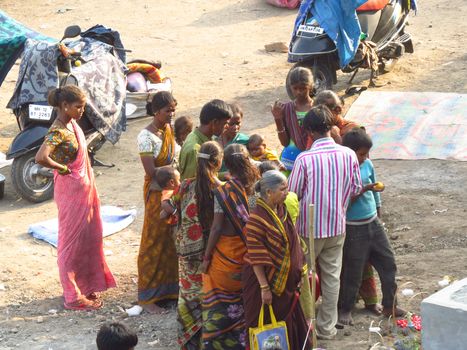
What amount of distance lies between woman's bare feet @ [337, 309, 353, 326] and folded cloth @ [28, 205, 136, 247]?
115 inches

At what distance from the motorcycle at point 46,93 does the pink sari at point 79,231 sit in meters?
2.25

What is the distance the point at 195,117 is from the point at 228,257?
19.7ft

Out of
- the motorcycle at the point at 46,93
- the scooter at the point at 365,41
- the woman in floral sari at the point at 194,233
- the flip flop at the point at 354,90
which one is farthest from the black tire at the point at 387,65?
the woman in floral sari at the point at 194,233

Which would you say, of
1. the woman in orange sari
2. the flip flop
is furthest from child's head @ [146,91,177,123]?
the flip flop

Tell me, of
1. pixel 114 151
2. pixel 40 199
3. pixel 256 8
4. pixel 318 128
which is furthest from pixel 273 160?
pixel 256 8

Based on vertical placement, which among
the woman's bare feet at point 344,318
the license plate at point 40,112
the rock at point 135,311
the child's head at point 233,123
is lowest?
the rock at point 135,311

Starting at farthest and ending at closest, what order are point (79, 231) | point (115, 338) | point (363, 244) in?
1. point (79, 231)
2. point (363, 244)
3. point (115, 338)

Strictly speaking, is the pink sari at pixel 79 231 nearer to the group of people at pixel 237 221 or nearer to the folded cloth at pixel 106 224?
the group of people at pixel 237 221

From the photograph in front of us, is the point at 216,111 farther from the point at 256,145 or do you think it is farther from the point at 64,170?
the point at 64,170

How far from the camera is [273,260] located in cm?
532

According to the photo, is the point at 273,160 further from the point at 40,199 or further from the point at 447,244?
the point at 40,199

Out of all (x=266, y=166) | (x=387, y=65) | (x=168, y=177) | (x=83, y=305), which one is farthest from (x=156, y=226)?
(x=387, y=65)

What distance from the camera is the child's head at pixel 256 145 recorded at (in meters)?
6.44

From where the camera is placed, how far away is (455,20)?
47.5ft
